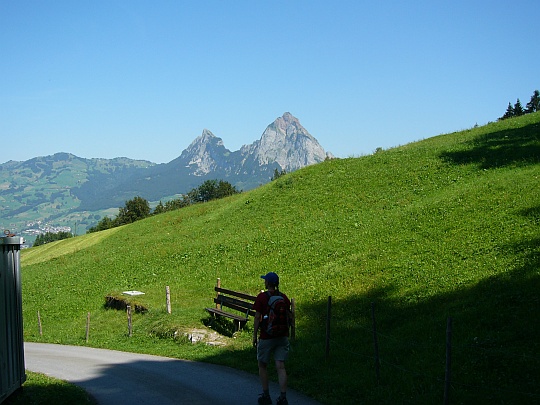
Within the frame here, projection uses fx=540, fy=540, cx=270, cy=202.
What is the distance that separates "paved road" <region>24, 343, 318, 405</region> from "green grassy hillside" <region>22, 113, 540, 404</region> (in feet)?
2.95

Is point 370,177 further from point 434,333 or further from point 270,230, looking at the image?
point 434,333

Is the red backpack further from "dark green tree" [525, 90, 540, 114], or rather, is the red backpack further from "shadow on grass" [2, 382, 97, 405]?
"dark green tree" [525, 90, 540, 114]

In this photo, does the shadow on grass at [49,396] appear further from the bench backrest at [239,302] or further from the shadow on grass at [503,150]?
the shadow on grass at [503,150]

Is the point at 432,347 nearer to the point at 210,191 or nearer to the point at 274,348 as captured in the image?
the point at 274,348

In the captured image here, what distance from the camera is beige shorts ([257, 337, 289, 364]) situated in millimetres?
10375

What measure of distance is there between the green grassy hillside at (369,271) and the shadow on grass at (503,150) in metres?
0.22

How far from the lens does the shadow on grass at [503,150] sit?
3758 cm

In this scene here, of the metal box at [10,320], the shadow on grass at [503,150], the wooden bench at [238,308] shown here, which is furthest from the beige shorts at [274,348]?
the shadow on grass at [503,150]

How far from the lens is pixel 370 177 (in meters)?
45.9

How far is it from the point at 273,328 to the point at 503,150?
3603cm

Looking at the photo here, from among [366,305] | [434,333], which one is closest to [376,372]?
[434,333]

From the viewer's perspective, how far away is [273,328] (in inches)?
403

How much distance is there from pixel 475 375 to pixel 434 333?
137 inches

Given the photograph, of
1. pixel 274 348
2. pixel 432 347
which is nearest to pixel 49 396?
pixel 274 348
